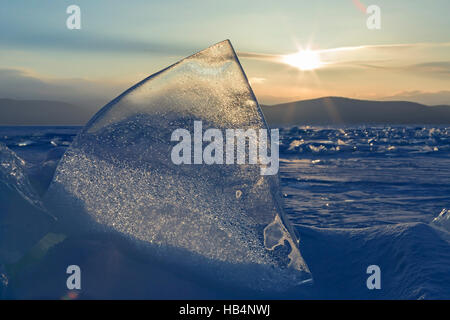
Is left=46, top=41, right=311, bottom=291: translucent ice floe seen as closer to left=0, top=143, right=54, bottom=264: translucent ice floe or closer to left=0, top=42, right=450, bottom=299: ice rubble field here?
left=0, top=42, right=450, bottom=299: ice rubble field

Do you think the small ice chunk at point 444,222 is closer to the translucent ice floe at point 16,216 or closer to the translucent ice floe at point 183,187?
the translucent ice floe at point 183,187

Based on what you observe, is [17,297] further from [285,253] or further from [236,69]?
[236,69]

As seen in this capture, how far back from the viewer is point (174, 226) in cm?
279

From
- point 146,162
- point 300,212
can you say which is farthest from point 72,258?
point 300,212

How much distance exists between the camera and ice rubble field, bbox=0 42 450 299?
105 inches

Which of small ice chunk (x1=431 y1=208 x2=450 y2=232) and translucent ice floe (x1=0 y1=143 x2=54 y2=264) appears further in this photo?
small ice chunk (x1=431 y1=208 x2=450 y2=232)

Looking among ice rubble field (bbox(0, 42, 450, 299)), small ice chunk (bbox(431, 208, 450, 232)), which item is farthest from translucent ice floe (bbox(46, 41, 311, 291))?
small ice chunk (bbox(431, 208, 450, 232))

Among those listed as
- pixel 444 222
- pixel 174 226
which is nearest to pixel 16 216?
pixel 174 226

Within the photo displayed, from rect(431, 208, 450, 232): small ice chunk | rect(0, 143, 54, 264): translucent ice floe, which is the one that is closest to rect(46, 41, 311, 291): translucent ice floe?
rect(0, 143, 54, 264): translucent ice floe

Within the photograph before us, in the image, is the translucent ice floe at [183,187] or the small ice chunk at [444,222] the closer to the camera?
the translucent ice floe at [183,187]

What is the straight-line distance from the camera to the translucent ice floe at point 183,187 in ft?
8.86

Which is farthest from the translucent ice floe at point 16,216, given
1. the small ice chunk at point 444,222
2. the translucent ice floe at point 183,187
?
the small ice chunk at point 444,222
